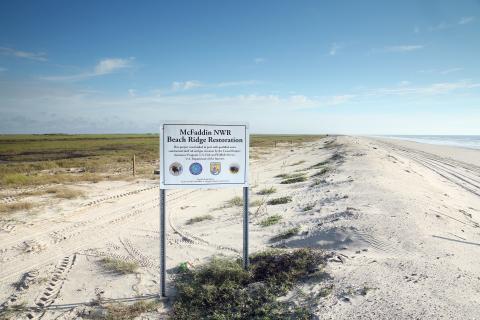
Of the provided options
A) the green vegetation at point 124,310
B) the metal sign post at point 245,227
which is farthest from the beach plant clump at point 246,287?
the green vegetation at point 124,310

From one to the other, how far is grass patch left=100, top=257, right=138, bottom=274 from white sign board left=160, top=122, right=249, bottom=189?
206 centimetres

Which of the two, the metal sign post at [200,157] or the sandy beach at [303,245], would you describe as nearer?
the sandy beach at [303,245]

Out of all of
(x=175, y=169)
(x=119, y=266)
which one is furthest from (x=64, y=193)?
(x=175, y=169)

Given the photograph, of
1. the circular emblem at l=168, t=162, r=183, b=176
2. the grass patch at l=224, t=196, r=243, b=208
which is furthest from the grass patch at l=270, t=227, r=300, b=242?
the grass patch at l=224, t=196, r=243, b=208

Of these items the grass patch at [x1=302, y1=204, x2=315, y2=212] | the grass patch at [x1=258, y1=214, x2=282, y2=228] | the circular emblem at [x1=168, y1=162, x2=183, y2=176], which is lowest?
the grass patch at [x1=258, y1=214, x2=282, y2=228]

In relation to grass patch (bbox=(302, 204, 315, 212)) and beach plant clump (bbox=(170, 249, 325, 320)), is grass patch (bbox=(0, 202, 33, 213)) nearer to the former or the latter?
beach plant clump (bbox=(170, 249, 325, 320))

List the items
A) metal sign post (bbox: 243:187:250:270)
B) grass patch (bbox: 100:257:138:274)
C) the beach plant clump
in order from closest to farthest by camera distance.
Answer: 1. the beach plant clump
2. metal sign post (bbox: 243:187:250:270)
3. grass patch (bbox: 100:257:138:274)

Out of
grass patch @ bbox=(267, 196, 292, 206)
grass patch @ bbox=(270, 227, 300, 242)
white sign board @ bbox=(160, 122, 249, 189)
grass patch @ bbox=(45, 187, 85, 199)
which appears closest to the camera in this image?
white sign board @ bbox=(160, 122, 249, 189)

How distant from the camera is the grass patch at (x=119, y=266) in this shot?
238 inches

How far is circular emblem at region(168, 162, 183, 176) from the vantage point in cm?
489

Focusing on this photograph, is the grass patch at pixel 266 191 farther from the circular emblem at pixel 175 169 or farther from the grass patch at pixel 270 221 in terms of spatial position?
the circular emblem at pixel 175 169

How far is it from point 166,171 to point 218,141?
847mm

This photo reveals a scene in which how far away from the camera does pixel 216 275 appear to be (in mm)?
5305

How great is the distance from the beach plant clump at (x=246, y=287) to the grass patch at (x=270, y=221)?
2.57 metres
